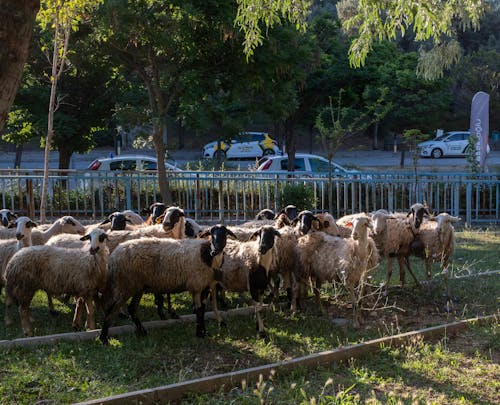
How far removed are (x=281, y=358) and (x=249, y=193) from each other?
1060 cm

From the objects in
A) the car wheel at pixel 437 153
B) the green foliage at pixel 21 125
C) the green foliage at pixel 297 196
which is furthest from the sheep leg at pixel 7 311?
the car wheel at pixel 437 153

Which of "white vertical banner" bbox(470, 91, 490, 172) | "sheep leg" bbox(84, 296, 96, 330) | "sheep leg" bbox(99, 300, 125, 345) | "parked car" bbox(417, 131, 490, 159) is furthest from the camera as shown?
"parked car" bbox(417, 131, 490, 159)

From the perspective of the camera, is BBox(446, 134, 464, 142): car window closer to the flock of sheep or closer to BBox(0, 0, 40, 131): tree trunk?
the flock of sheep

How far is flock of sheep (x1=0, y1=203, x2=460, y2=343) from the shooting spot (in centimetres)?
766

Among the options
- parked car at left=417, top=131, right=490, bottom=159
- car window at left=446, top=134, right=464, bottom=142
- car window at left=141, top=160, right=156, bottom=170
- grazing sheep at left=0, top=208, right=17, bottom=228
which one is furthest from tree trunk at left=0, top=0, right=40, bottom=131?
car window at left=446, top=134, right=464, bottom=142

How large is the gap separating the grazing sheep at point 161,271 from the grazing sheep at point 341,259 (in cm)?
158

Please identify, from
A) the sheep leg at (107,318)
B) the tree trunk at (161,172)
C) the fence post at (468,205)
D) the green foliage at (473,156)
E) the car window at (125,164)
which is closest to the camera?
the sheep leg at (107,318)

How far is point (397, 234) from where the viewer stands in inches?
397

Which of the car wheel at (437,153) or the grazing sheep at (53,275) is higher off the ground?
the car wheel at (437,153)

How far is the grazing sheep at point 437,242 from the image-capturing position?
9859 mm

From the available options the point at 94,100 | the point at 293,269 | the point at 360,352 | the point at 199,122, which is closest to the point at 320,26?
the point at 94,100

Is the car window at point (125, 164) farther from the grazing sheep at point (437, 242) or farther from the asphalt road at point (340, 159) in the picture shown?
the grazing sheep at point (437, 242)

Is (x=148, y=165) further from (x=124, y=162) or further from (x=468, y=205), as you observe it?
(x=468, y=205)

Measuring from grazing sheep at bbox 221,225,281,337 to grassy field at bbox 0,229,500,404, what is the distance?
0.42m
